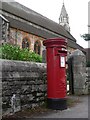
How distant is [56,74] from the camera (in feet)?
19.1

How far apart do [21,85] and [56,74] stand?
943 millimetres

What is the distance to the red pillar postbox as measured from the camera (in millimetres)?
5781

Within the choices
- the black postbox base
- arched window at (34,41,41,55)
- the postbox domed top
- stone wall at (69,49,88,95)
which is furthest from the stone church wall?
A: the black postbox base

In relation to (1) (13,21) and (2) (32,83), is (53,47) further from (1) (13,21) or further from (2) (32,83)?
(1) (13,21)

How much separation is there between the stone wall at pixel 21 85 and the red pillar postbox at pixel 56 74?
23 cm

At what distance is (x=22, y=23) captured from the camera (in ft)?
106

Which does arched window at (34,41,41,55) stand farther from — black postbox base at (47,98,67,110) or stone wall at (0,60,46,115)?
black postbox base at (47,98,67,110)

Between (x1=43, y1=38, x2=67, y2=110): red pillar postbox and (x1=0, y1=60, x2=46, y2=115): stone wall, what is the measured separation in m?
0.23

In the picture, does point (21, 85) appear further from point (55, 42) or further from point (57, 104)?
point (55, 42)

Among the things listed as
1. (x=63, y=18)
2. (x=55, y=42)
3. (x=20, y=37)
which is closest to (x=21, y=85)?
(x=55, y=42)

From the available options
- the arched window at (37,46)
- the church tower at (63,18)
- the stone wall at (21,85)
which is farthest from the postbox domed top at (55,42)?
the church tower at (63,18)

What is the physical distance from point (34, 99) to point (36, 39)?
2783 cm

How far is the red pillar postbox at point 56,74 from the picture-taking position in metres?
5.78

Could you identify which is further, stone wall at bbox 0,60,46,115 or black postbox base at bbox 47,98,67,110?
black postbox base at bbox 47,98,67,110
